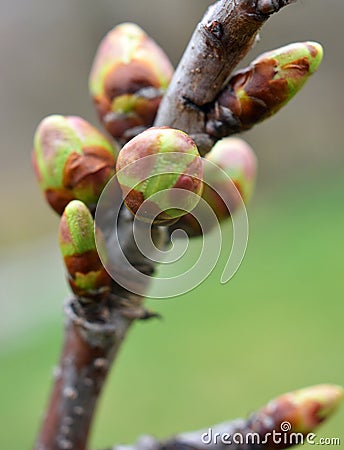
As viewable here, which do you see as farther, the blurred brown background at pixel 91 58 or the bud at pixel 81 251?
the blurred brown background at pixel 91 58

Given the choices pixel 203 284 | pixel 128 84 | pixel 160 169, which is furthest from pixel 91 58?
Result: pixel 160 169

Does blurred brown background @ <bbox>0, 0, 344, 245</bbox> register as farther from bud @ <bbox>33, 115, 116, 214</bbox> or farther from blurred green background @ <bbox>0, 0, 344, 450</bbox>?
bud @ <bbox>33, 115, 116, 214</bbox>

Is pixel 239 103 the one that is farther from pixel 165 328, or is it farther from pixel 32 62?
pixel 32 62

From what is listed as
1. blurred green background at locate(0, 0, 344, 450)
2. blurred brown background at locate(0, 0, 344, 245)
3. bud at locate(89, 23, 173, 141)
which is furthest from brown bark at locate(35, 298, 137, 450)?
blurred brown background at locate(0, 0, 344, 245)

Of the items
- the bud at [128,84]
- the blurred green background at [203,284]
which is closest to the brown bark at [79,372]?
the bud at [128,84]

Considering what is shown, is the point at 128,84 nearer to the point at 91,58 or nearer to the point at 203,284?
the point at 203,284

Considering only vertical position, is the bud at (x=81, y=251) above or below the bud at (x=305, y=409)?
above

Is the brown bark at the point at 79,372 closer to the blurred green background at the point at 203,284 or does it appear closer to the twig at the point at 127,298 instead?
the twig at the point at 127,298
